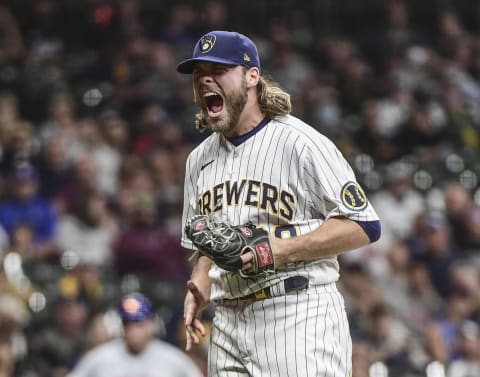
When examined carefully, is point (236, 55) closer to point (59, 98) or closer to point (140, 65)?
point (59, 98)

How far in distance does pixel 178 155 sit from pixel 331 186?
19.1 feet

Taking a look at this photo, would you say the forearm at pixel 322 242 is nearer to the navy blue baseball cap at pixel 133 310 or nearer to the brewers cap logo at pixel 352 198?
the brewers cap logo at pixel 352 198

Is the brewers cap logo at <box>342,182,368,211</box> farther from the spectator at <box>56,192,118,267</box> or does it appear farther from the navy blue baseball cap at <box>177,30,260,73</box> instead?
the spectator at <box>56,192,118,267</box>

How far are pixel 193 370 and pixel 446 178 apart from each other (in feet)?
14.3

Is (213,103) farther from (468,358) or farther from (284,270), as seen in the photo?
(468,358)

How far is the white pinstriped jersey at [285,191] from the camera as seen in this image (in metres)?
3.92

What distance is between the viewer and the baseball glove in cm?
372

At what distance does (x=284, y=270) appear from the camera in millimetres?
3941

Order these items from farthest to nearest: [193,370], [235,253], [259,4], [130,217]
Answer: [259,4] < [130,217] < [193,370] < [235,253]

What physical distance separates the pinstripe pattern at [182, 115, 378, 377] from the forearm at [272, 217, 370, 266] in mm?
52

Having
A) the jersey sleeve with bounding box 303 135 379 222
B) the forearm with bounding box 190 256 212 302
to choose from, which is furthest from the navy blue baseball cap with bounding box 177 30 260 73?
the forearm with bounding box 190 256 212 302

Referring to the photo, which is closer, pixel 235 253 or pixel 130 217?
pixel 235 253

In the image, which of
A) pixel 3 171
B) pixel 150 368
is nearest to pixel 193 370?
pixel 150 368

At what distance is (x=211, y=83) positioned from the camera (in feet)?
13.0
